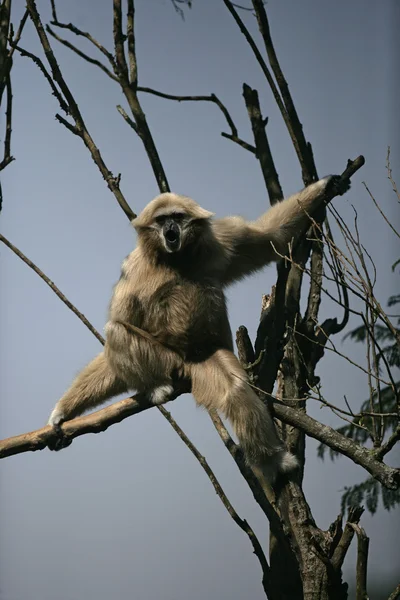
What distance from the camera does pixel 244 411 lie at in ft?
16.9

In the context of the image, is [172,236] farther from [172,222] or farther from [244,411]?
[244,411]

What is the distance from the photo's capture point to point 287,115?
20.9 feet

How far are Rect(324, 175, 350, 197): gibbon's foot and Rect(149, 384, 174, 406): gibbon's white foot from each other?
2.32 m

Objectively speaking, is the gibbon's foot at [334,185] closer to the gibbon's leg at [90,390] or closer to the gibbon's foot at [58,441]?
the gibbon's leg at [90,390]

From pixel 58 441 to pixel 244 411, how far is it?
1.65 m

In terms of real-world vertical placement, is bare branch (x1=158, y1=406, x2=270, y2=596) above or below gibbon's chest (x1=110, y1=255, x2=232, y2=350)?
below

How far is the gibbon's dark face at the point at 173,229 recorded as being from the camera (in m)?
5.77

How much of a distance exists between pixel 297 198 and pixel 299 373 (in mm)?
1646

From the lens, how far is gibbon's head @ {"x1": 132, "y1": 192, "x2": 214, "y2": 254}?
5781mm

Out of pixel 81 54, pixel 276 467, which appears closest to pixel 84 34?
pixel 81 54

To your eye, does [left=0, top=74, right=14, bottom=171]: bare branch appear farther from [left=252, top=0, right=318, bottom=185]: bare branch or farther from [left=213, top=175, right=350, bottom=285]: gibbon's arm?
[left=252, top=0, right=318, bottom=185]: bare branch

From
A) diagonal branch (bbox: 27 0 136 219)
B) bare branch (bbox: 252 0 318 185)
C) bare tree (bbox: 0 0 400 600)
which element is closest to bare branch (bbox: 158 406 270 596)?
bare tree (bbox: 0 0 400 600)

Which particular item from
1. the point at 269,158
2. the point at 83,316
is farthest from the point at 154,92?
the point at 83,316

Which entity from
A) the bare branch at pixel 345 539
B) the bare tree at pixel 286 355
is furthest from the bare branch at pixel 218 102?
the bare branch at pixel 345 539
